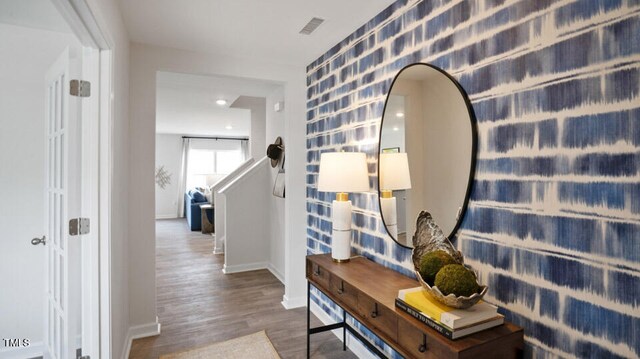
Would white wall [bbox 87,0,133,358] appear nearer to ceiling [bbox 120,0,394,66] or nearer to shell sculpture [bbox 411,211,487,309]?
ceiling [bbox 120,0,394,66]

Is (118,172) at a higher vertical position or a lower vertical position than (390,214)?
higher

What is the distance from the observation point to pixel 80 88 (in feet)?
5.65

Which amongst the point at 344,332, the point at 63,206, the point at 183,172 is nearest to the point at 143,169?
the point at 63,206

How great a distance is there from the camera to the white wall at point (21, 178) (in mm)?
2348

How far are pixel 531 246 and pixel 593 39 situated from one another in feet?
2.52

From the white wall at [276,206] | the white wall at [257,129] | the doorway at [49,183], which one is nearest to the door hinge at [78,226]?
the doorway at [49,183]

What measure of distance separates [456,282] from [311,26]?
2.03 metres

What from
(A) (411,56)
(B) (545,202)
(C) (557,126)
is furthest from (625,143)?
(A) (411,56)

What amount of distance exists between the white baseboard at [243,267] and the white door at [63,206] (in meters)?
2.41

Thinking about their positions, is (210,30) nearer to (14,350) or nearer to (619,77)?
(619,77)

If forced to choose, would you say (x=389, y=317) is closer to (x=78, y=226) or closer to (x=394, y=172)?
(x=394, y=172)

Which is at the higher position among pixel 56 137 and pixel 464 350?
pixel 56 137

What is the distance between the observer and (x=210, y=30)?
2.51 meters

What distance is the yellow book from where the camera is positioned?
1.19 m
